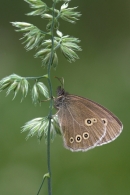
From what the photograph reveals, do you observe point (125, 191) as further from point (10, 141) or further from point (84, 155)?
point (10, 141)

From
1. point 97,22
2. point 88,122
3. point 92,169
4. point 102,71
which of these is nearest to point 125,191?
point 92,169

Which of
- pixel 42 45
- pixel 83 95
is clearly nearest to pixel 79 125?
pixel 42 45

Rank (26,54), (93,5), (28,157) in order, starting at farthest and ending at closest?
(93,5) → (26,54) → (28,157)

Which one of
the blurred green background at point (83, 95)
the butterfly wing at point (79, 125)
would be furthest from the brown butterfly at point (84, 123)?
the blurred green background at point (83, 95)

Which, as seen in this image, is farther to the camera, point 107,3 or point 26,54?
point 107,3

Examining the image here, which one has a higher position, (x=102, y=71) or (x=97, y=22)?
(x=97, y=22)

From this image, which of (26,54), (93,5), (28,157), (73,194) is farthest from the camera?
(93,5)

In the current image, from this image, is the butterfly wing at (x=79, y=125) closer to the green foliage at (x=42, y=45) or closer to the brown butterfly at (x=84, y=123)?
the brown butterfly at (x=84, y=123)
